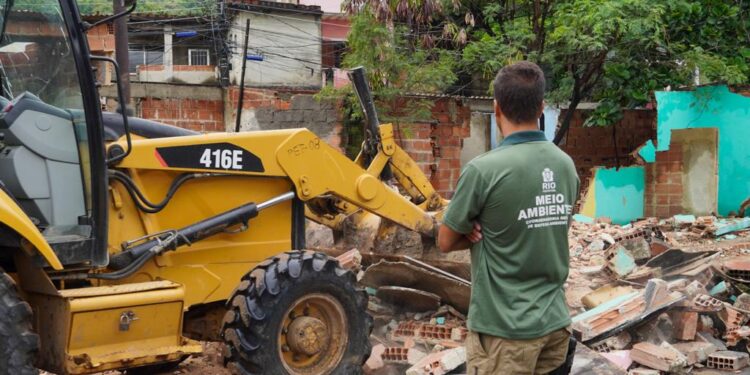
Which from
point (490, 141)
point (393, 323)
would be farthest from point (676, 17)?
point (393, 323)

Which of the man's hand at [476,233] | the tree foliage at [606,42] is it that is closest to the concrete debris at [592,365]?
the man's hand at [476,233]

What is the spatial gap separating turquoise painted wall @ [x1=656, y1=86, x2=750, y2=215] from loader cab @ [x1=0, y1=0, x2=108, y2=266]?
420 inches

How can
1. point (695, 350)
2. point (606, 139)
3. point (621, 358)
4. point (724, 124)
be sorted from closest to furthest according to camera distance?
point (621, 358) < point (695, 350) < point (724, 124) < point (606, 139)

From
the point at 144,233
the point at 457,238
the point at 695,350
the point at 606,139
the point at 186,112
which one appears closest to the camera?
the point at 457,238

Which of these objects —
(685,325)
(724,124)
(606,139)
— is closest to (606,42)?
(724,124)

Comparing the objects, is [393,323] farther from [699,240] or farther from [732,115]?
[732,115]

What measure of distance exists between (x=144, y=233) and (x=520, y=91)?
3.08 meters

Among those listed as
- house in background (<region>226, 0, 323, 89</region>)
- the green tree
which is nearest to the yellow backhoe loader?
the green tree

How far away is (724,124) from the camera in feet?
43.4

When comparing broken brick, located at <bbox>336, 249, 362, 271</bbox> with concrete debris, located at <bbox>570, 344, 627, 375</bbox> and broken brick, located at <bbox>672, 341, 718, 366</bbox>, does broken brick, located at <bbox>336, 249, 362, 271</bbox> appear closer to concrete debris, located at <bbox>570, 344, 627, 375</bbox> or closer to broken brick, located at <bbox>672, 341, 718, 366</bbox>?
concrete debris, located at <bbox>570, 344, 627, 375</bbox>

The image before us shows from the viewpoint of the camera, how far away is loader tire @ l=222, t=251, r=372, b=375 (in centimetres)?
517

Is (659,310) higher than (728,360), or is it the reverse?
(659,310)

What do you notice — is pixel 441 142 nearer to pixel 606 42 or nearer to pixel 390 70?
pixel 390 70

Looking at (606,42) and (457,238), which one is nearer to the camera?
(457,238)
